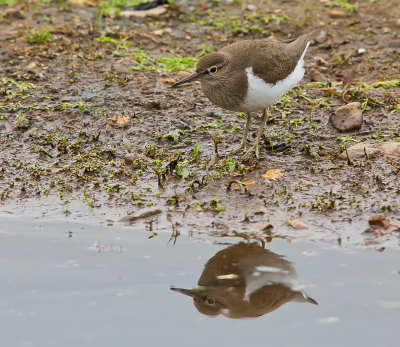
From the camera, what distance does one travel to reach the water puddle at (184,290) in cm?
436

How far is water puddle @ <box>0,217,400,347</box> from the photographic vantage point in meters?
4.36

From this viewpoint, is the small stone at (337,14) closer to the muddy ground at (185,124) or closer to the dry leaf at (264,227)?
the muddy ground at (185,124)

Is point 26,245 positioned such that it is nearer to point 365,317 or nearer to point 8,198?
point 8,198

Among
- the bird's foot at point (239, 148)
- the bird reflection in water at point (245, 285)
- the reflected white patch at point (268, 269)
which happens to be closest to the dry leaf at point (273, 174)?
the bird's foot at point (239, 148)

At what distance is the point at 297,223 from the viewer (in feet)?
18.9

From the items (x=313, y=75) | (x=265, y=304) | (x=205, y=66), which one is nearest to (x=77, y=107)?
(x=205, y=66)

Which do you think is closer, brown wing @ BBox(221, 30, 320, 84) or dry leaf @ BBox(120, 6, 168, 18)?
brown wing @ BBox(221, 30, 320, 84)

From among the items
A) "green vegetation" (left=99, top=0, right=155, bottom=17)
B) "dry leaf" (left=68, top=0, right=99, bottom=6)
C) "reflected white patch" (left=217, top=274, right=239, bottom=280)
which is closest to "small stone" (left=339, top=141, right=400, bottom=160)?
"reflected white patch" (left=217, top=274, right=239, bottom=280)

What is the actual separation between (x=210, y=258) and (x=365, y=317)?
54.4 inches

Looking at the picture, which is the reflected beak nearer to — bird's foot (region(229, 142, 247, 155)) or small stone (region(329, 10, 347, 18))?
bird's foot (region(229, 142, 247, 155))

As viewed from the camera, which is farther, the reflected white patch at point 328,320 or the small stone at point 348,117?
the small stone at point 348,117

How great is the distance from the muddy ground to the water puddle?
346 millimetres

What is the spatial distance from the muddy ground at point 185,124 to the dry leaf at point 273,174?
0.02 m

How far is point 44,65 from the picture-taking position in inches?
344
